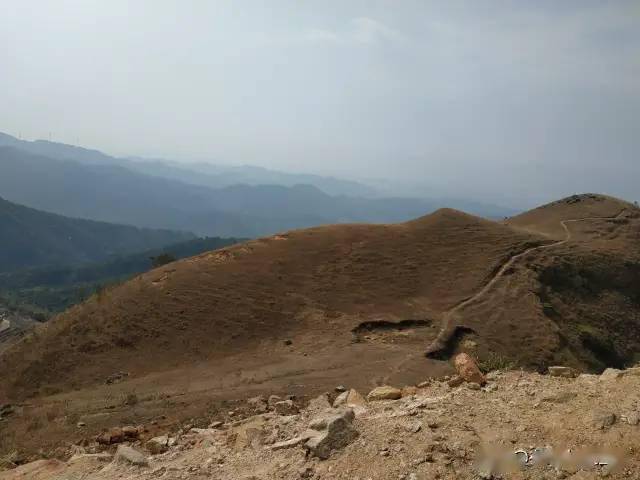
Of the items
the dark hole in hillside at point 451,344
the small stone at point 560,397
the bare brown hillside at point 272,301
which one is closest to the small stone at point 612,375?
the small stone at point 560,397

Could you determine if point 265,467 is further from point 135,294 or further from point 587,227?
point 587,227

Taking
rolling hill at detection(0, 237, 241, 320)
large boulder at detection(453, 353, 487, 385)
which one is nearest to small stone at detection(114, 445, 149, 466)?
large boulder at detection(453, 353, 487, 385)

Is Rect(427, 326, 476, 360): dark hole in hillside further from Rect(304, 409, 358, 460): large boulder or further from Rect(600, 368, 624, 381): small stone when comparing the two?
Rect(304, 409, 358, 460): large boulder

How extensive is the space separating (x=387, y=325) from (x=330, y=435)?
1773cm

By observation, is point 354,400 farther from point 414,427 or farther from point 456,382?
point 414,427

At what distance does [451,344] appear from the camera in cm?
2417

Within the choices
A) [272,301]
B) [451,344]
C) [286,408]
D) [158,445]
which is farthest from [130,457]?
[451,344]

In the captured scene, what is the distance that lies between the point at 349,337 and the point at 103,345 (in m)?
11.0

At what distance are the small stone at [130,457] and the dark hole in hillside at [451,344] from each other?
15.0 metres

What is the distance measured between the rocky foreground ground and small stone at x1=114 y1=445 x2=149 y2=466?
2 centimetres

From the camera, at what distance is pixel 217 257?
3070 centimetres

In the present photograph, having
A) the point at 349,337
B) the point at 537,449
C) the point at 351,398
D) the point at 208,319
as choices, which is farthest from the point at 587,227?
the point at 537,449

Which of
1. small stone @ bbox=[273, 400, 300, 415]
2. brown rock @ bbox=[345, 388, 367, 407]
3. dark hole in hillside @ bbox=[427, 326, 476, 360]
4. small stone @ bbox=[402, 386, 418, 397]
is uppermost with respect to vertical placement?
small stone @ bbox=[402, 386, 418, 397]

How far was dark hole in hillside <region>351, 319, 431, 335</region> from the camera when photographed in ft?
83.0
